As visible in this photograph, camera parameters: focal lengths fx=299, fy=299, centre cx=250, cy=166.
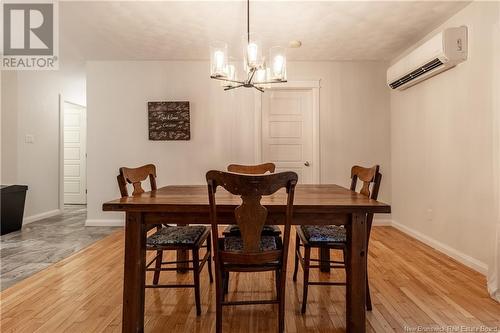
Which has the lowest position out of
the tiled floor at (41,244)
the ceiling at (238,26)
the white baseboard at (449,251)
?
the tiled floor at (41,244)

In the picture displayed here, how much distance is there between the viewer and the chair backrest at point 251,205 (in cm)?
143

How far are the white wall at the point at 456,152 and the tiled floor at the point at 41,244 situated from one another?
384 centimetres

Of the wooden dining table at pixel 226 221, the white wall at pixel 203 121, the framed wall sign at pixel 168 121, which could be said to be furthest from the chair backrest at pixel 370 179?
the framed wall sign at pixel 168 121

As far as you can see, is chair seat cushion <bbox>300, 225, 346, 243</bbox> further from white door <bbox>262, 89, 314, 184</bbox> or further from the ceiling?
white door <bbox>262, 89, 314, 184</bbox>

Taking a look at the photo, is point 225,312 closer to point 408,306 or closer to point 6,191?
point 408,306

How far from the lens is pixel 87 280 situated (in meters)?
2.46

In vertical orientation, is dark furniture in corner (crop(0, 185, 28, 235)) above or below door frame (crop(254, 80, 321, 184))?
below

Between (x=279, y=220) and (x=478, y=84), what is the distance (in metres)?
2.35

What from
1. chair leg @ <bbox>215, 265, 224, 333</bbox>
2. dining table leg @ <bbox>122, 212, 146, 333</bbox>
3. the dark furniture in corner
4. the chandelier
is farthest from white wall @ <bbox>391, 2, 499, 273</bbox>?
the dark furniture in corner

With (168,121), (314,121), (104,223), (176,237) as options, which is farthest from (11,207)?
(314,121)

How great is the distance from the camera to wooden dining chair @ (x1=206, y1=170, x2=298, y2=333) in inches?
56.5

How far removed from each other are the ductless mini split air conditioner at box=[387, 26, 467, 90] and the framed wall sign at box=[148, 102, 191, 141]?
290 cm

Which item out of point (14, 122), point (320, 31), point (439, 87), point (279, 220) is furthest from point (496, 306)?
point (14, 122)

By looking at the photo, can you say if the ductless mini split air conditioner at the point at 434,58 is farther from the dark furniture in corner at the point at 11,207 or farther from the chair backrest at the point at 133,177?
the dark furniture in corner at the point at 11,207
